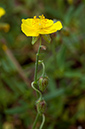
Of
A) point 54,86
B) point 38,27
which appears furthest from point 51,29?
point 54,86

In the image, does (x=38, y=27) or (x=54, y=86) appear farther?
(x=54, y=86)

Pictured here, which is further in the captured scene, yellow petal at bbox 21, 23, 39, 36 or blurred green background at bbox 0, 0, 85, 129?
blurred green background at bbox 0, 0, 85, 129

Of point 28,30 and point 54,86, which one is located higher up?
point 28,30

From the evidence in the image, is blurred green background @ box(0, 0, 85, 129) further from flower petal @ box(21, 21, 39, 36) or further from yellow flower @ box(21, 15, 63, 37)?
flower petal @ box(21, 21, 39, 36)

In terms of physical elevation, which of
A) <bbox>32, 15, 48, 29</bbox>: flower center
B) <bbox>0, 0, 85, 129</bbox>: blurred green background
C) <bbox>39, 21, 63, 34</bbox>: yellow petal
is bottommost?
<bbox>0, 0, 85, 129</bbox>: blurred green background

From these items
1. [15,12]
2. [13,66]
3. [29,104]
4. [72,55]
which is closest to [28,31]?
[29,104]

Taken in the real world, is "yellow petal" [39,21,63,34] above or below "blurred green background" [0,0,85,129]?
above

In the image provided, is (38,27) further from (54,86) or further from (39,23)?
(54,86)

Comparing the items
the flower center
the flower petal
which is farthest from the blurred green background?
the flower petal

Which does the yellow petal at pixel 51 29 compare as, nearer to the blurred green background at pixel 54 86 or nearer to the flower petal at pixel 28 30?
the flower petal at pixel 28 30
